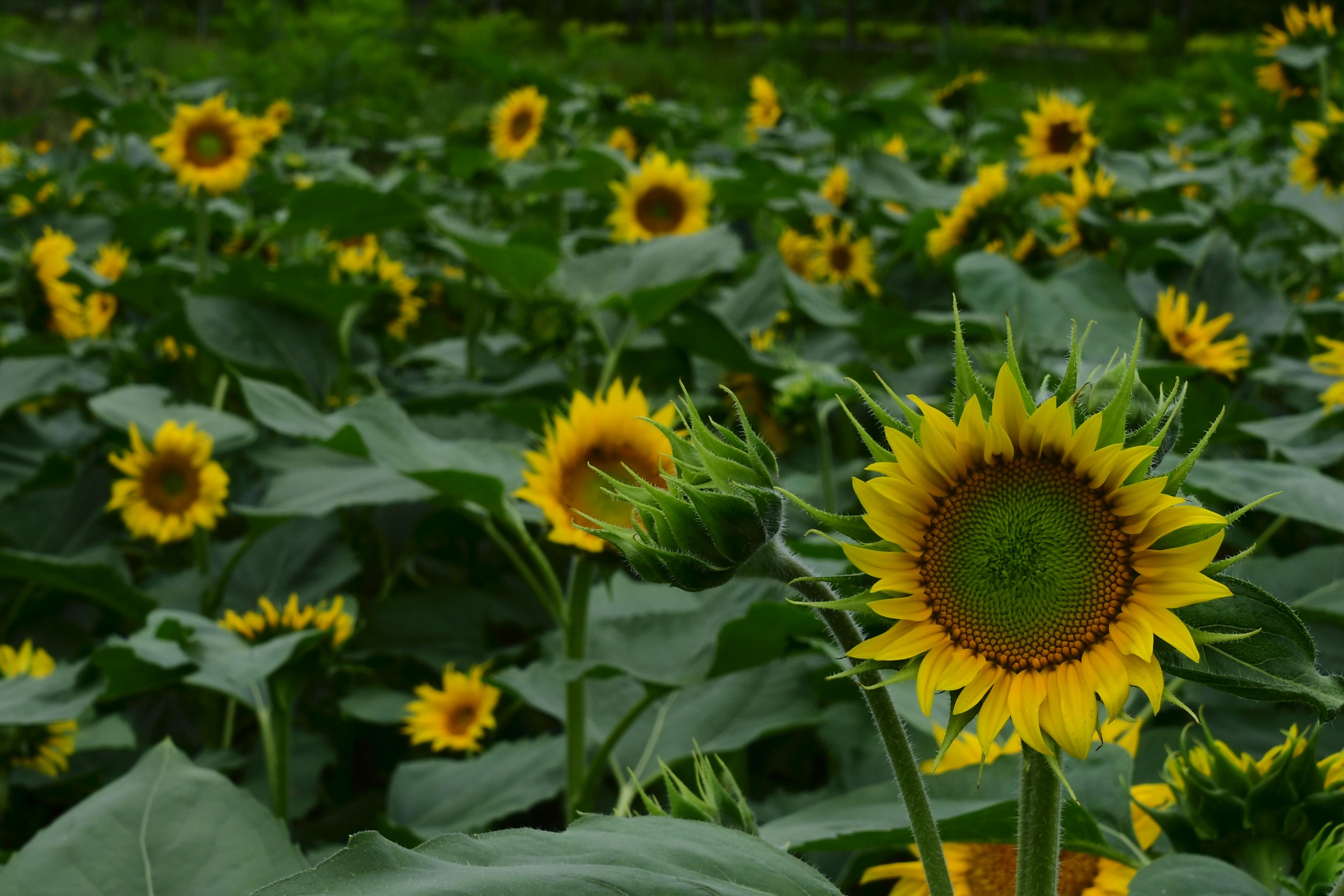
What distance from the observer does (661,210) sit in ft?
9.01

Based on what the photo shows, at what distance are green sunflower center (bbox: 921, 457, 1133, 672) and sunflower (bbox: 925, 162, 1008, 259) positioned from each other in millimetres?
1648

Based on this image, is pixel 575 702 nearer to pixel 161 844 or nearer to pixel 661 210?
A: pixel 161 844

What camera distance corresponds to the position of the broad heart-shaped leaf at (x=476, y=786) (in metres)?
1.36

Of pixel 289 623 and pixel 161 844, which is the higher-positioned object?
pixel 161 844

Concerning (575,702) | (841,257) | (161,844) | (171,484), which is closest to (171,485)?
(171,484)

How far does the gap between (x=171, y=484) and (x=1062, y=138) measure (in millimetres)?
2184

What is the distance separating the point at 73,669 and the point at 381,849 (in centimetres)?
101

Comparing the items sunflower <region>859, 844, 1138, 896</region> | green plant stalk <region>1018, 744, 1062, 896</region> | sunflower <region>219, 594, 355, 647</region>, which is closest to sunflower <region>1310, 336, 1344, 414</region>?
sunflower <region>859, 844, 1138, 896</region>

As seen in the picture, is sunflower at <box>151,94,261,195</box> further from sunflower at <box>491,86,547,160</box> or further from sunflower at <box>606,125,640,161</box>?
sunflower at <box>606,125,640,161</box>

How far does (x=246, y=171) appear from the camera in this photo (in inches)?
111

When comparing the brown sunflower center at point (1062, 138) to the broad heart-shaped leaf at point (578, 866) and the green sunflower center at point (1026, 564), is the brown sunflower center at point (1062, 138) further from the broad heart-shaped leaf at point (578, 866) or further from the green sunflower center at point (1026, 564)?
the broad heart-shaped leaf at point (578, 866)

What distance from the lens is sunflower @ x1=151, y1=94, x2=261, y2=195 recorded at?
9.02 feet

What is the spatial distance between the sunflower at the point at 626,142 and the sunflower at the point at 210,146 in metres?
1.27

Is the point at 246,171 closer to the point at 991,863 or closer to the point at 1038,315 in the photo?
the point at 1038,315
